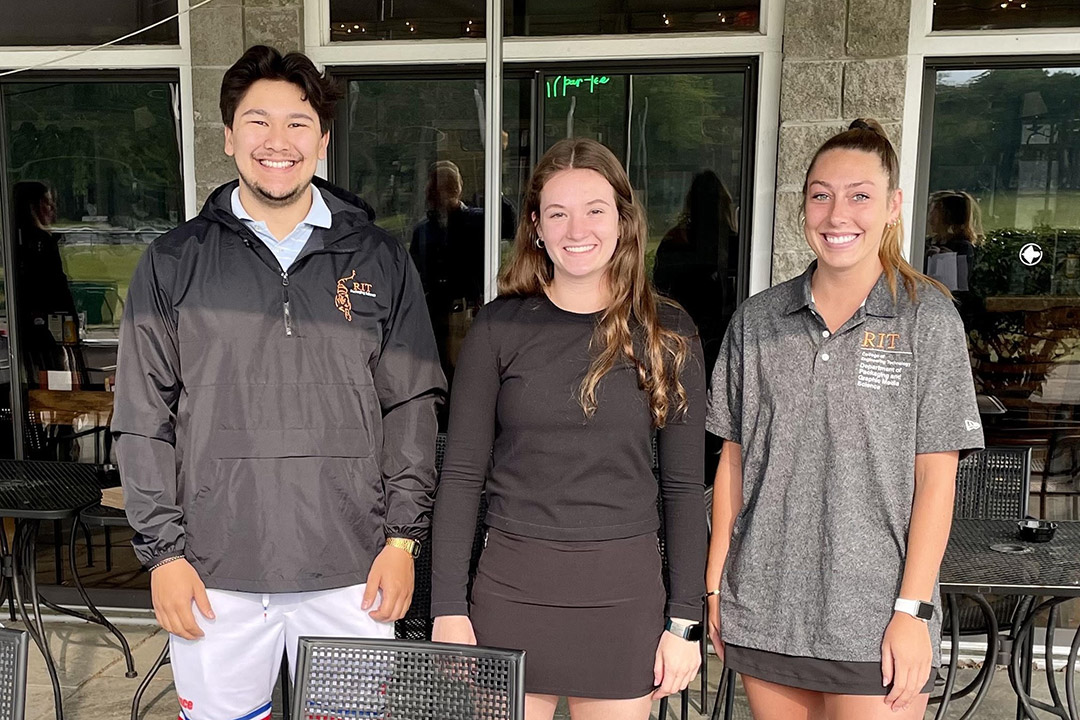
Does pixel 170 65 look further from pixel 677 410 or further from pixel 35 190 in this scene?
pixel 677 410

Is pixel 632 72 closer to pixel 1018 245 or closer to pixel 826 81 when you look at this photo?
pixel 826 81

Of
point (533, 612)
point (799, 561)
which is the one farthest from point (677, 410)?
point (533, 612)

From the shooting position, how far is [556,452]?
1763mm

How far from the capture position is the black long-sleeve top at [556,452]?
1.76 metres

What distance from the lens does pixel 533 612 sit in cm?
176

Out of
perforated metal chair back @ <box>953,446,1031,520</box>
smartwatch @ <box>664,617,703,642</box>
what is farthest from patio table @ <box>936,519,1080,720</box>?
smartwatch @ <box>664,617,703,642</box>

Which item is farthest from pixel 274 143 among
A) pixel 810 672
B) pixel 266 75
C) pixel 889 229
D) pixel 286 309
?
pixel 810 672

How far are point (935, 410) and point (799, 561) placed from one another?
37cm

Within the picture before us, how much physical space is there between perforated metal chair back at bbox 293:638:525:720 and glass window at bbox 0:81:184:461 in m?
2.78

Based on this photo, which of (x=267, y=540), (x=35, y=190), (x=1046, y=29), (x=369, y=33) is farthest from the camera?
(x=35, y=190)

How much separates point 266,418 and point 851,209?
1193 millimetres

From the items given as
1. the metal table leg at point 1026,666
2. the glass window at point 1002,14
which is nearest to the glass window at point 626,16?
the glass window at point 1002,14

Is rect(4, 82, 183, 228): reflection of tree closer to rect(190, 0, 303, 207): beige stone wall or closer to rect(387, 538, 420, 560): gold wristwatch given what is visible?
rect(190, 0, 303, 207): beige stone wall

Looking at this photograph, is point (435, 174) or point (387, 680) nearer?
point (387, 680)
